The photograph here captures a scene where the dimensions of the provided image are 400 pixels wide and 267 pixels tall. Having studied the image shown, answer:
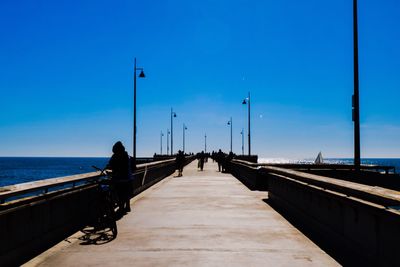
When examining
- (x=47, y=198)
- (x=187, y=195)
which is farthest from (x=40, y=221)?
(x=187, y=195)

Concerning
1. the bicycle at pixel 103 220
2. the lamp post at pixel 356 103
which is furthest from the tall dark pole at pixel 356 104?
the bicycle at pixel 103 220

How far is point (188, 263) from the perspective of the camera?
7168mm

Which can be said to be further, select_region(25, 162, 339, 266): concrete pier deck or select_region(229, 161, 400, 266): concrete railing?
select_region(25, 162, 339, 266): concrete pier deck

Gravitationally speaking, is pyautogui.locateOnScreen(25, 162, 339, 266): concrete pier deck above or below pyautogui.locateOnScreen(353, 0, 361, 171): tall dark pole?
below

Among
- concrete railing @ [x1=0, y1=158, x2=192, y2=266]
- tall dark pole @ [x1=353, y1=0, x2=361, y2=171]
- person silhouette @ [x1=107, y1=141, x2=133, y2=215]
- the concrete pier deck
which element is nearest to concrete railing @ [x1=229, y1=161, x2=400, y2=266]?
the concrete pier deck

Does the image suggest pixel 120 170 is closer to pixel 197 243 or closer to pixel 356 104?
pixel 197 243

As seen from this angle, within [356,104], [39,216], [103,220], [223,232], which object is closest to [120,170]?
[103,220]

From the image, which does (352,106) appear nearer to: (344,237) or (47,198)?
(344,237)

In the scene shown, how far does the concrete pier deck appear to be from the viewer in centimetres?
739

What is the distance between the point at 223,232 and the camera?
9977mm

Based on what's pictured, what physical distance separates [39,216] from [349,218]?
5.37 meters

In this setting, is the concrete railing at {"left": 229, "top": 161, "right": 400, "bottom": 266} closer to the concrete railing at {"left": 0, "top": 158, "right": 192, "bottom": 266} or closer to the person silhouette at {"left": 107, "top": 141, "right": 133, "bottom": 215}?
the person silhouette at {"left": 107, "top": 141, "right": 133, "bottom": 215}

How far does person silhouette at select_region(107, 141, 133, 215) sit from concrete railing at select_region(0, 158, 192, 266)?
81 cm

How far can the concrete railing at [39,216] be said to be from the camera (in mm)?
6977
